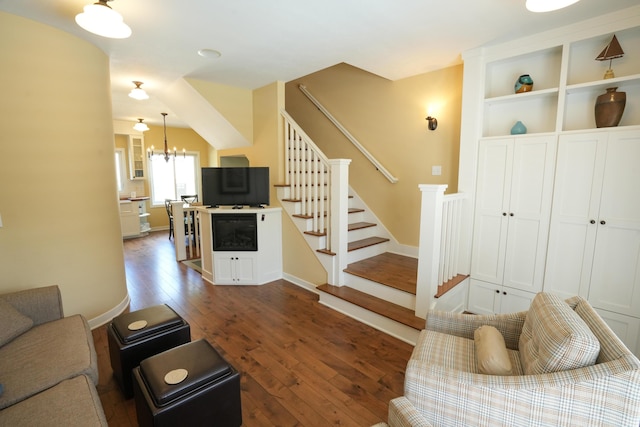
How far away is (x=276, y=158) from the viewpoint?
4.23 meters

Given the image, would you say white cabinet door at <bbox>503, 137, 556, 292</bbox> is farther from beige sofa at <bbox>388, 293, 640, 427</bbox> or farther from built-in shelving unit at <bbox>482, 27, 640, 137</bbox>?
beige sofa at <bbox>388, 293, 640, 427</bbox>

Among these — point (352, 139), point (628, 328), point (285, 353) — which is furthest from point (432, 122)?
point (285, 353)

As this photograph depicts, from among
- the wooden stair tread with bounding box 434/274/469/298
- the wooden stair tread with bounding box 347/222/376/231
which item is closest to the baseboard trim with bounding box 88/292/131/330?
the wooden stair tread with bounding box 347/222/376/231

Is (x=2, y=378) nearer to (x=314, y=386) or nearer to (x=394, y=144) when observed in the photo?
(x=314, y=386)

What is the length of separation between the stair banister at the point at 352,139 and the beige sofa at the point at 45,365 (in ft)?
11.7

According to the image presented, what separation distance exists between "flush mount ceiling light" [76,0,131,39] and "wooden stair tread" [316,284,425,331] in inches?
114

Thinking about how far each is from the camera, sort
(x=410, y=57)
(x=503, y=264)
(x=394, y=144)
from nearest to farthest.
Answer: (x=503, y=264) → (x=410, y=57) → (x=394, y=144)

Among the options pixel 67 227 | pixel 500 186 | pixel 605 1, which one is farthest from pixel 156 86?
pixel 605 1

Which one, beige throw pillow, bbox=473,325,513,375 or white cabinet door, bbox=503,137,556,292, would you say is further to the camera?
white cabinet door, bbox=503,137,556,292

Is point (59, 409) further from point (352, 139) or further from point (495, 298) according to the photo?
point (352, 139)

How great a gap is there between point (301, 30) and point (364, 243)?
2544 millimetres

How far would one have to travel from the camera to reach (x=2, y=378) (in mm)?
1542

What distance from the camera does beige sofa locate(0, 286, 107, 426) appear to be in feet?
4.38

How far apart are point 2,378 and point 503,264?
3739 millimetres
